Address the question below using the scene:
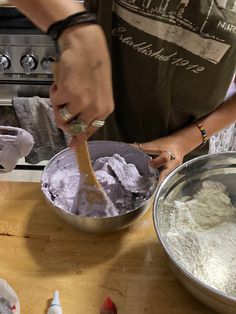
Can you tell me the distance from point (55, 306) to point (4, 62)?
83 centimetres

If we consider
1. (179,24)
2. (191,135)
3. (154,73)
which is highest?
(179,24)

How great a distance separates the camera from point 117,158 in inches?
30.8

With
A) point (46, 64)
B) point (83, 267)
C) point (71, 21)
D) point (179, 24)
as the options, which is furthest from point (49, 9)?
point (46, 64)

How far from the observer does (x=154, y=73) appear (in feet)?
2.63

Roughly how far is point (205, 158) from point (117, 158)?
6.6 inches

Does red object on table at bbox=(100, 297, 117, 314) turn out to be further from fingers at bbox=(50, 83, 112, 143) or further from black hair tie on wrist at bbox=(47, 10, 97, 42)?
black hair tie on wrist at bbox=(47, 10, 97, 42)

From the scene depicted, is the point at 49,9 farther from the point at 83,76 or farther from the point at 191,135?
the point at 191,135

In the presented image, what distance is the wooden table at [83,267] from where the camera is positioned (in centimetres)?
62

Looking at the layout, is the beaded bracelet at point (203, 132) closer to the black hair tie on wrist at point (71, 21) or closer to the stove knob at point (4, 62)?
the black hair tie on wrist at point (71, 21)

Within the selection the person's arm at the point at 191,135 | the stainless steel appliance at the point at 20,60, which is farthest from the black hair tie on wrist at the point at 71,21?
the stainless steel appliance at the point at 20,60

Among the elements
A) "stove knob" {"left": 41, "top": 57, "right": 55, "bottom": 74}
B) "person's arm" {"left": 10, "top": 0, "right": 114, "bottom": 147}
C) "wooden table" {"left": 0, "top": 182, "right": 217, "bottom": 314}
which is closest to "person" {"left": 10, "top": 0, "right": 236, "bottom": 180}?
"person's arm" {"left": 10, "top": 0, "right": 114, "bottom": 147}

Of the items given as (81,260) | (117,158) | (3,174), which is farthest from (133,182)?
(3,174)

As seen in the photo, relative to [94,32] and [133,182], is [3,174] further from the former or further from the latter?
[94,32]

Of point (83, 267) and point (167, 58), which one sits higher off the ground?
point (167, 58)
